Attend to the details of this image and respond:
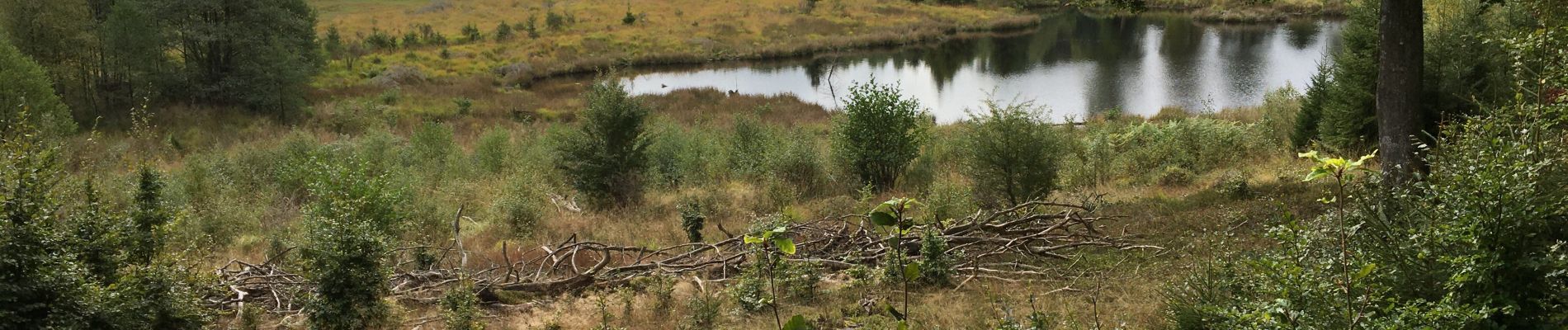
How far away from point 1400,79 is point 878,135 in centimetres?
875

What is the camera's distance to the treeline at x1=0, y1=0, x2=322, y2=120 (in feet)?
88.4

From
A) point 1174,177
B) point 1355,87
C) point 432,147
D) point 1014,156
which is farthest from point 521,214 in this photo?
point 1355,87

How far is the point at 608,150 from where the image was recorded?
1612cm

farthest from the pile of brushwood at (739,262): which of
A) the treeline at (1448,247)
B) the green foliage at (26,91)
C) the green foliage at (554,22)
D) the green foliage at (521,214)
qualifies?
the green foliage at (554,22)

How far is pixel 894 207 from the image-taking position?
3.95 metres

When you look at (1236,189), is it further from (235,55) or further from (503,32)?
(503,32)

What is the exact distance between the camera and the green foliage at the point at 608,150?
1597 cm

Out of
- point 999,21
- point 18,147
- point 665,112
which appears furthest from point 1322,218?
point 999,21

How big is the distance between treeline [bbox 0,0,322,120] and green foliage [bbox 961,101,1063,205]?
27.3 m

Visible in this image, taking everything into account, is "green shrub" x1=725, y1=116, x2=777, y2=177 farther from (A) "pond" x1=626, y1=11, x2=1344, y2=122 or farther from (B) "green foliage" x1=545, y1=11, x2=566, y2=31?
(B) "green foliage" x1=545, y1=11, x2=566, y2=31

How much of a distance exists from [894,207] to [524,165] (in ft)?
57.3

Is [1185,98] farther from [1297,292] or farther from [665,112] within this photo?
[1297,292]

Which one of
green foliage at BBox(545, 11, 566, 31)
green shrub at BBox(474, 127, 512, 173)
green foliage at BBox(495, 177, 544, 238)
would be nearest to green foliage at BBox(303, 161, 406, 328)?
green foliage at BBox(495, 177, 544, 238)

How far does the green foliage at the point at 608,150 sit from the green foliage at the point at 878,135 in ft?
12.9
